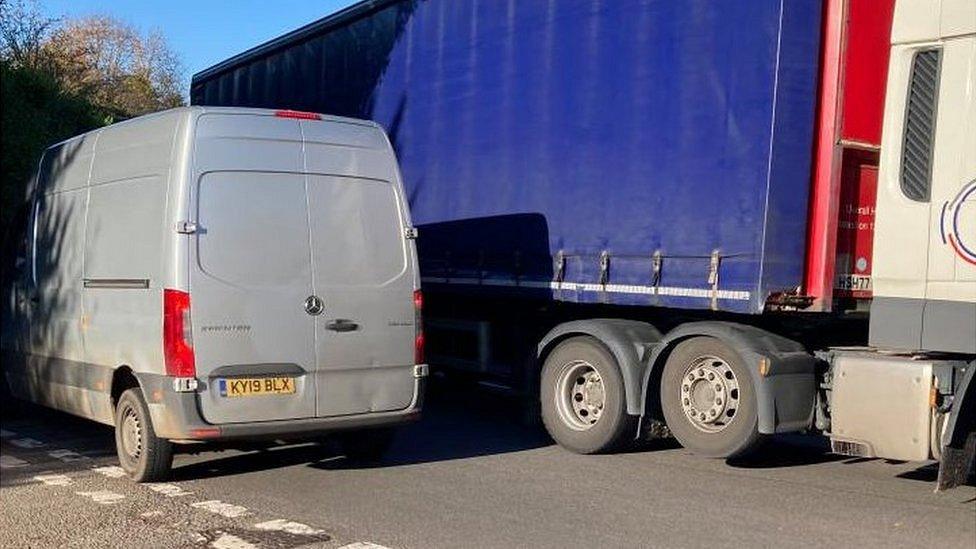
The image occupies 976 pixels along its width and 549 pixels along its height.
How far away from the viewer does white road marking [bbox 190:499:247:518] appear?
250 inches

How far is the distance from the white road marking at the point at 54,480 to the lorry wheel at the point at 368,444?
2023mm

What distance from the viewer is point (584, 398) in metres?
8.48

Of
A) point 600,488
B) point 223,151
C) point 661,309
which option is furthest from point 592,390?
point 223,151

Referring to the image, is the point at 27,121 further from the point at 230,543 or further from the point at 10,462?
the point at 230,543

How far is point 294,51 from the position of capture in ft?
43.3

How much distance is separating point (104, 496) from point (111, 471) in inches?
31.7

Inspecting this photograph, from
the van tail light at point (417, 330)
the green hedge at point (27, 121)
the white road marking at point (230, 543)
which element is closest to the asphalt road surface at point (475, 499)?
the white road marking at point (230, 543)

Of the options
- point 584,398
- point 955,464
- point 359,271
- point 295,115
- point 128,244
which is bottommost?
point 584,398

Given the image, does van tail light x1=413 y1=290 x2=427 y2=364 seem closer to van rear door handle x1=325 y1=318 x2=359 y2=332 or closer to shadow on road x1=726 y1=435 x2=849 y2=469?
van rear door handle x1=325 y1=318 x2=359 y2=332

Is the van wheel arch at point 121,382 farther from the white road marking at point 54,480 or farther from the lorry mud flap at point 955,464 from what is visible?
the lorry mud flap at point 955,464

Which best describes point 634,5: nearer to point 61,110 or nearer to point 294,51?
point 294,51

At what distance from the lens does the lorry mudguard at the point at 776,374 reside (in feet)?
23.0

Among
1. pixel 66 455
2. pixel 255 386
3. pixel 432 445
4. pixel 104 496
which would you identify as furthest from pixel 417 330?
pixel 66 455

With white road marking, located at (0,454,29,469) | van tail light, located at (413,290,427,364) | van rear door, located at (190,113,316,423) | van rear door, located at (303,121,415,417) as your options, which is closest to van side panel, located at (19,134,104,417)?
white road marking, located at (0,454,29,469)
